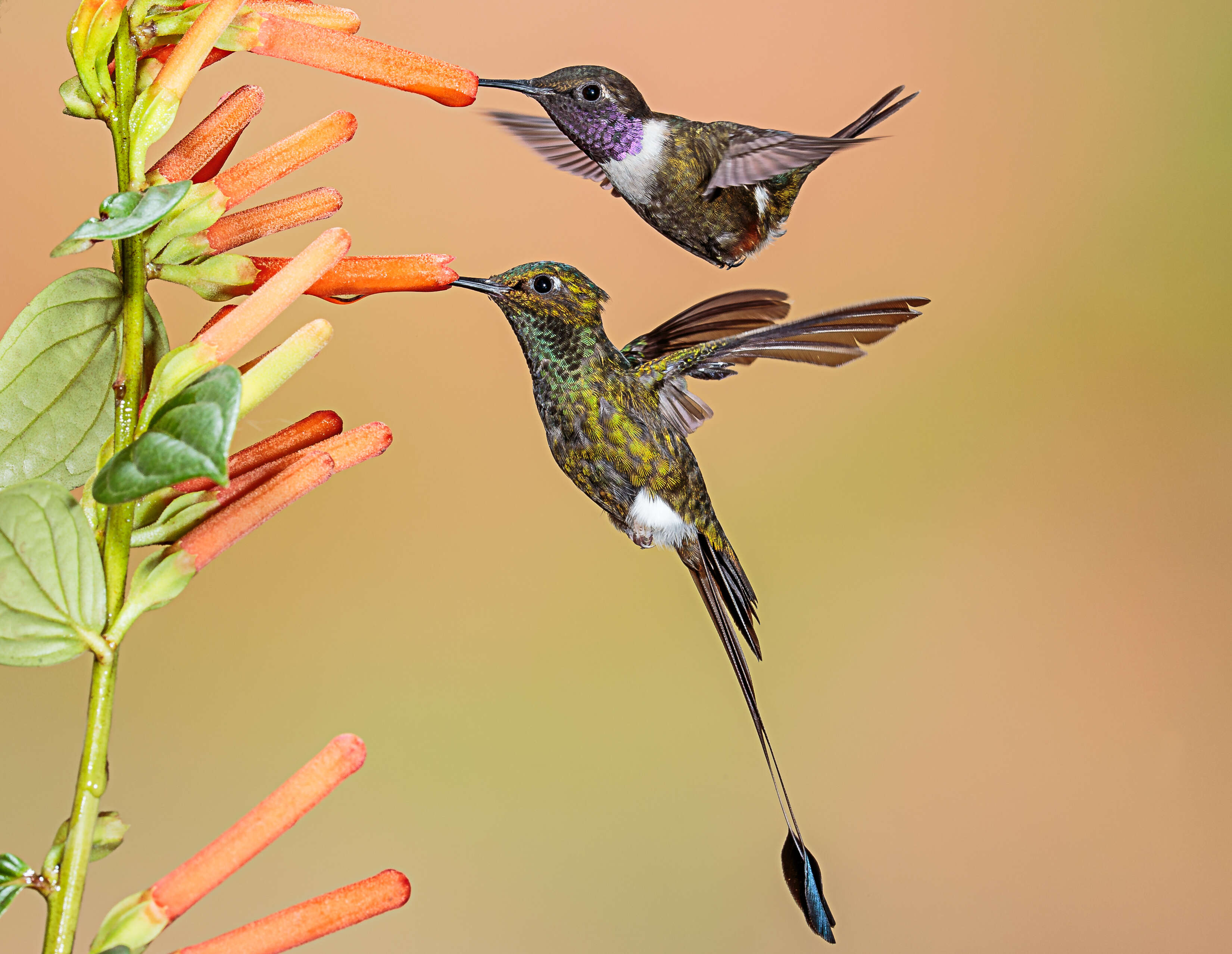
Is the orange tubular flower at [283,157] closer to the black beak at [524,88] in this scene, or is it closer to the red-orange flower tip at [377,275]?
the red-orange flower tip at [377,275]

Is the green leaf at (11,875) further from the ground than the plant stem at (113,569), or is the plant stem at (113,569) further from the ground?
the plant stem at (113,569)

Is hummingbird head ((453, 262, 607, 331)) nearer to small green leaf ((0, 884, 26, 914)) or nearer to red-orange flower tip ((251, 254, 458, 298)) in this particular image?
red-orange flower tip ((251, 254, 458, 298))

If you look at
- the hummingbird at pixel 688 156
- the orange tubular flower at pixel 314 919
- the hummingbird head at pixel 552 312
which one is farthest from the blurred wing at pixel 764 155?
the orange tubular flower at pixel 314 919

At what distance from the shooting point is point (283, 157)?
1.24 ft

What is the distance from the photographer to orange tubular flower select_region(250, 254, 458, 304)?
1.26 ft

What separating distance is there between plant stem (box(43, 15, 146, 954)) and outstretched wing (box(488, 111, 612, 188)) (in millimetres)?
428

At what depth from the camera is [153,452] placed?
0.27 meters

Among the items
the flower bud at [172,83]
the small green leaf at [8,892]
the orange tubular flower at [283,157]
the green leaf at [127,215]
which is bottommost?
the small green leaf at [8,892]

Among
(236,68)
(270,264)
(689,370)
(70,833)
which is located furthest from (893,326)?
(236,68)

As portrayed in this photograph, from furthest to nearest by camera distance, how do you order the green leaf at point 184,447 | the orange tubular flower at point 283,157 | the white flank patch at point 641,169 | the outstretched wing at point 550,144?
1. the outstretched wing at point 550,144
2. the white flank patch at point 641,169
3. the orange tubular flower at point 283,157
4. the green leaf at point 184,447

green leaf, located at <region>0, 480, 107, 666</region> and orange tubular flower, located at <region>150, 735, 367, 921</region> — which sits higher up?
green leaf, located at <region>0, 480, 107, 666</region>

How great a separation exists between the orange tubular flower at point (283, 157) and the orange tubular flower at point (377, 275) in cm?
3

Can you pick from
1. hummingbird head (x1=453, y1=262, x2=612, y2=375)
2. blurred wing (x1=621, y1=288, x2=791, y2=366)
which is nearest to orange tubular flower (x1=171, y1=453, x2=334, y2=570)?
hummingbird head (x1=453, y1=262, x2=612, y2=375)

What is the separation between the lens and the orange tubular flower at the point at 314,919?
0.31 metres
